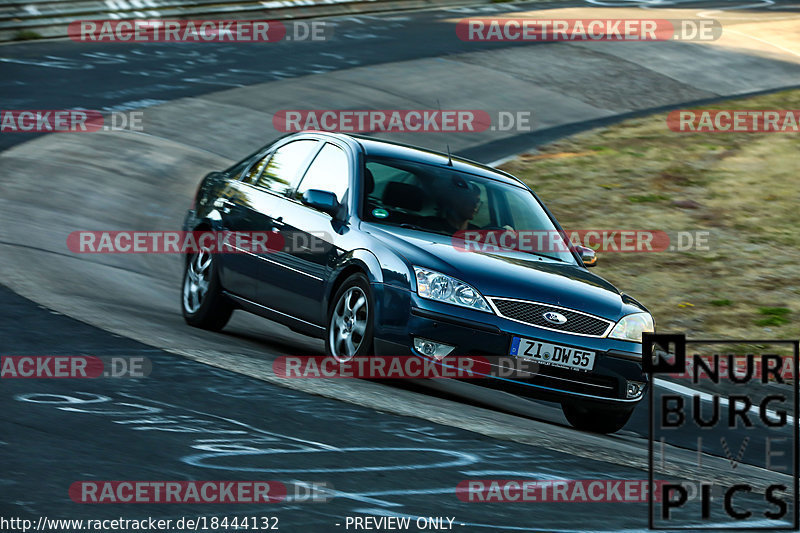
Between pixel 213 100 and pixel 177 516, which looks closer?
pixel 177 516

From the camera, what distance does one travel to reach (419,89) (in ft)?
74.3

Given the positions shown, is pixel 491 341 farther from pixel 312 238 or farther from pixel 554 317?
pixel 312 238

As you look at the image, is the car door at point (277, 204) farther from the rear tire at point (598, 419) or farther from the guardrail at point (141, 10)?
the guardrail at point (141, 10)

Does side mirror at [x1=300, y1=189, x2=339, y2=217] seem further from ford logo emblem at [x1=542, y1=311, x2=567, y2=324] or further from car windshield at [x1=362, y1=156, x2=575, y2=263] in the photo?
ford logo emblem at [x1=542, y1=311, x2=567, y2=324]

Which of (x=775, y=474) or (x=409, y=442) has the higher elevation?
(x=409, y=442)

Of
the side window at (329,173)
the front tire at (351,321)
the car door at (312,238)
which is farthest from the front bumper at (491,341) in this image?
the side window at (329,173)

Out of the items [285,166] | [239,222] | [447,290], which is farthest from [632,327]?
[239,222]

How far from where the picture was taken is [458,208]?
9.01 m

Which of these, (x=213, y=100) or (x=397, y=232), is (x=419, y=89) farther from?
(x=397, y=232)

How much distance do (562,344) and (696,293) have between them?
5.04m

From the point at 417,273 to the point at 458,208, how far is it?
3.86 ft

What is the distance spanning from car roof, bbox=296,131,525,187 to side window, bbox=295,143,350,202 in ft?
0.42

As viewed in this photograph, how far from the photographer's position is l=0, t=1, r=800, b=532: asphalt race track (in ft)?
Answer: 18.7

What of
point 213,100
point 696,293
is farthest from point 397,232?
point 213,100
